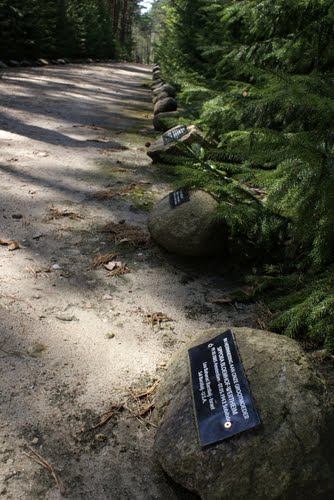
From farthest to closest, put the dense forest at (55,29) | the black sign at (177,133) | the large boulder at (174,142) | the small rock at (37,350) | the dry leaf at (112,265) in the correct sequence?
the dense forest at (55,29) → the black sign at (177,133) → the large boulder at (174,142) → the dry leaf at (112,265) → the small rock at (37,350)

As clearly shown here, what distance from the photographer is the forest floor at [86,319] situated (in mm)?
1937

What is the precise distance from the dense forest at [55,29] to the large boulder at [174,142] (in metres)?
12.3

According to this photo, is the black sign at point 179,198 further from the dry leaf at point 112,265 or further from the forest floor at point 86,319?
the dry leaf at point 112,265

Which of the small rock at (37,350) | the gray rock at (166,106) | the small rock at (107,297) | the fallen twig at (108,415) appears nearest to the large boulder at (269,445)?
the fallen twig at (108,415)

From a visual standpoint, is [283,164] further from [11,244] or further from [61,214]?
[61,214]

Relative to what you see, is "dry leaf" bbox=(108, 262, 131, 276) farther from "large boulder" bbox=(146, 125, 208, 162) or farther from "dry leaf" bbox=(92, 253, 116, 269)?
"large boulder" bbox=(146, 125, 208, 162)

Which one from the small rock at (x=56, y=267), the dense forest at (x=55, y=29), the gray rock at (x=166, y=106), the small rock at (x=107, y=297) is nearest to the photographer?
the small rock at (x=107, y=297)

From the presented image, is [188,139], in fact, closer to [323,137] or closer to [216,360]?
[323,137]

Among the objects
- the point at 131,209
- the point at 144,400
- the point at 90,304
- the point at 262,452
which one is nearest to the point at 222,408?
the point at 262,452

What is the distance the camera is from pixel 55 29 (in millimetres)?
20578

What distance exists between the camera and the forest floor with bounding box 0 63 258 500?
6.35 feet

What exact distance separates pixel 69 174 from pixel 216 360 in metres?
4.10

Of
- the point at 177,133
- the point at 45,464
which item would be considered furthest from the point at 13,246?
the point at 177,133

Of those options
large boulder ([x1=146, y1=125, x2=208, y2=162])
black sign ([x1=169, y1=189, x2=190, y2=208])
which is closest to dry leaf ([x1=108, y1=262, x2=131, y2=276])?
black sign ([x1=169, y1=189, x2=190, y2=208])
